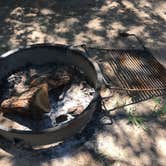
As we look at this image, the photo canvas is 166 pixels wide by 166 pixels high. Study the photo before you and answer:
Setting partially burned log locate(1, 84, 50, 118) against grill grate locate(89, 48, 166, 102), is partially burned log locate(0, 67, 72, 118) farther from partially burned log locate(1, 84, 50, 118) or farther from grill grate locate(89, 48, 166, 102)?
grill grate locate(89, 48, 166, 102)

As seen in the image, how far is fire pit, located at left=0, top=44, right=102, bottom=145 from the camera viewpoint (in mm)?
3574

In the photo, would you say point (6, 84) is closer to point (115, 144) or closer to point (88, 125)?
point (88, 125)

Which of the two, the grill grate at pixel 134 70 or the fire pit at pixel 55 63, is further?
the grill grate at pixel 134 70

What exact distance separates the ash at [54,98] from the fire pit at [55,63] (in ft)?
0.18

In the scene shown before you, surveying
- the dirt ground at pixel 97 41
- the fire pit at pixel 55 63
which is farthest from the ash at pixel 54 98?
the dirt ground at pixel 97 41

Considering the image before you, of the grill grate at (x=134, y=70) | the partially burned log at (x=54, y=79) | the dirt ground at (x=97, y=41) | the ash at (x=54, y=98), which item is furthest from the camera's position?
the grill grate at (x=134, y=70)

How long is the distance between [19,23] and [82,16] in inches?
43.7

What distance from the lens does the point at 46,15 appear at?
6.05 metres

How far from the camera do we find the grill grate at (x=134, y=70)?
443cm

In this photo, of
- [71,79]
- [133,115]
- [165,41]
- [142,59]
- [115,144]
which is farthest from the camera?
[165,41]

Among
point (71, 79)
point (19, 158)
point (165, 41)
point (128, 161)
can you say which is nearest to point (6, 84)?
point (71, 79)

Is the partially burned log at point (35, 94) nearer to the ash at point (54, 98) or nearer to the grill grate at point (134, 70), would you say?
the ash at point (54, 98)

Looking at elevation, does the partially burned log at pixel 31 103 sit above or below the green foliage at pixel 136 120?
above

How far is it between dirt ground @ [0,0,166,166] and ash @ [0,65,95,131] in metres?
0.26
